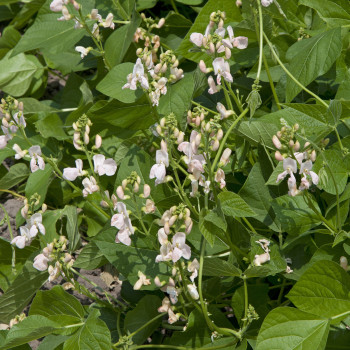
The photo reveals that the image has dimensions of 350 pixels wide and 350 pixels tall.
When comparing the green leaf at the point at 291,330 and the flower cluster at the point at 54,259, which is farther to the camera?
the flower cluster at the point at 54,259

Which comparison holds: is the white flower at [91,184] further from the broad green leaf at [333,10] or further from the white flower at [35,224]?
the broad green leaf at [333,10]

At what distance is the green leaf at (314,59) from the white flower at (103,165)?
2.01ft

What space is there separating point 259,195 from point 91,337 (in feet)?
2.08

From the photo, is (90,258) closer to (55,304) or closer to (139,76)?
(55,304)

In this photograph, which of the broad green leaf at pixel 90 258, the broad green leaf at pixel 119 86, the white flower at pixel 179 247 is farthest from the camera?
the broad green leaf at pixel 119 86

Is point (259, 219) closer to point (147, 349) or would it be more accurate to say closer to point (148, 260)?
point (148, 260)

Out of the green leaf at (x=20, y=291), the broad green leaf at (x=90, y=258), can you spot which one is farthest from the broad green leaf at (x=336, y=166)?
the green leaf at (x=20, y=291)

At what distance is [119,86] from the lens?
1974 mm

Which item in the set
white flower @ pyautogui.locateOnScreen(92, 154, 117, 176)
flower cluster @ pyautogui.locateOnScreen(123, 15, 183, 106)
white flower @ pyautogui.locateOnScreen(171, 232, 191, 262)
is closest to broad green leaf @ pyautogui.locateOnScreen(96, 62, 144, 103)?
flower cluster @ pyautogui.locateOnScreen(123, 15, 183, 106)

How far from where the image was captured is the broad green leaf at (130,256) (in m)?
1.63

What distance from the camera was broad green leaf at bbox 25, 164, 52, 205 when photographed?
2.10 meters

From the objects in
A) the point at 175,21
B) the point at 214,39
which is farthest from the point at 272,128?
the point at 175,21

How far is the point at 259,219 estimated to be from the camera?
168cm

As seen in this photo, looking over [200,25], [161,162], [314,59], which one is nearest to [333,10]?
[314,59]
